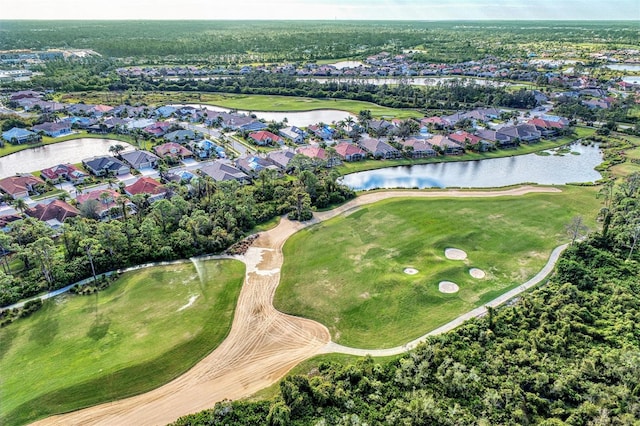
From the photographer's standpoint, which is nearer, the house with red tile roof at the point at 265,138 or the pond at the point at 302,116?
the house with red tile roof at the point at 265,138

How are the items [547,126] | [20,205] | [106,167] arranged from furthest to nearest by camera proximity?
[547,126] → [106,167] → [20,205]

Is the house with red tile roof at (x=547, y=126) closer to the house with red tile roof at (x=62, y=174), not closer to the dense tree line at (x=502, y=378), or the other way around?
the dense tree line at (x=502, y=378)

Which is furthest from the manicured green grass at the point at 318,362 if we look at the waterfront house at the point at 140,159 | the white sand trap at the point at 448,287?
the waterfront house at the point at 140,159

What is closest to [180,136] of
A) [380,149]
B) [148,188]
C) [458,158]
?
[148,188]

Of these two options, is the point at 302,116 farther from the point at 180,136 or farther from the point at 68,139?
the point at 68,139

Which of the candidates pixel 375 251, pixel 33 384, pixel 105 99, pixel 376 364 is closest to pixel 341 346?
pixel 376 364

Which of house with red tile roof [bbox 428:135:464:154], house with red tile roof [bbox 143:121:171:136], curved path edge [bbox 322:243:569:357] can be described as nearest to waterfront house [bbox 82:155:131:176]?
house with red tile roof [bbox 143:121:171:136]

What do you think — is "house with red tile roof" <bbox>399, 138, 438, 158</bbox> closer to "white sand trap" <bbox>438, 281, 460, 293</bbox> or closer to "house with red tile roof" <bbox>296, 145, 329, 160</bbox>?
"house with red tile roof" <bbox>296, 145, 329, 160</bbox>

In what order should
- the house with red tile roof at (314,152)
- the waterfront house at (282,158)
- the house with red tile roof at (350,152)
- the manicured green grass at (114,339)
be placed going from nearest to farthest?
the manicured green grass at (114,339)
the waterfront house at (282,158)
the house with red tile roof at (314,152)
the house with red tile roof at (350,152)
